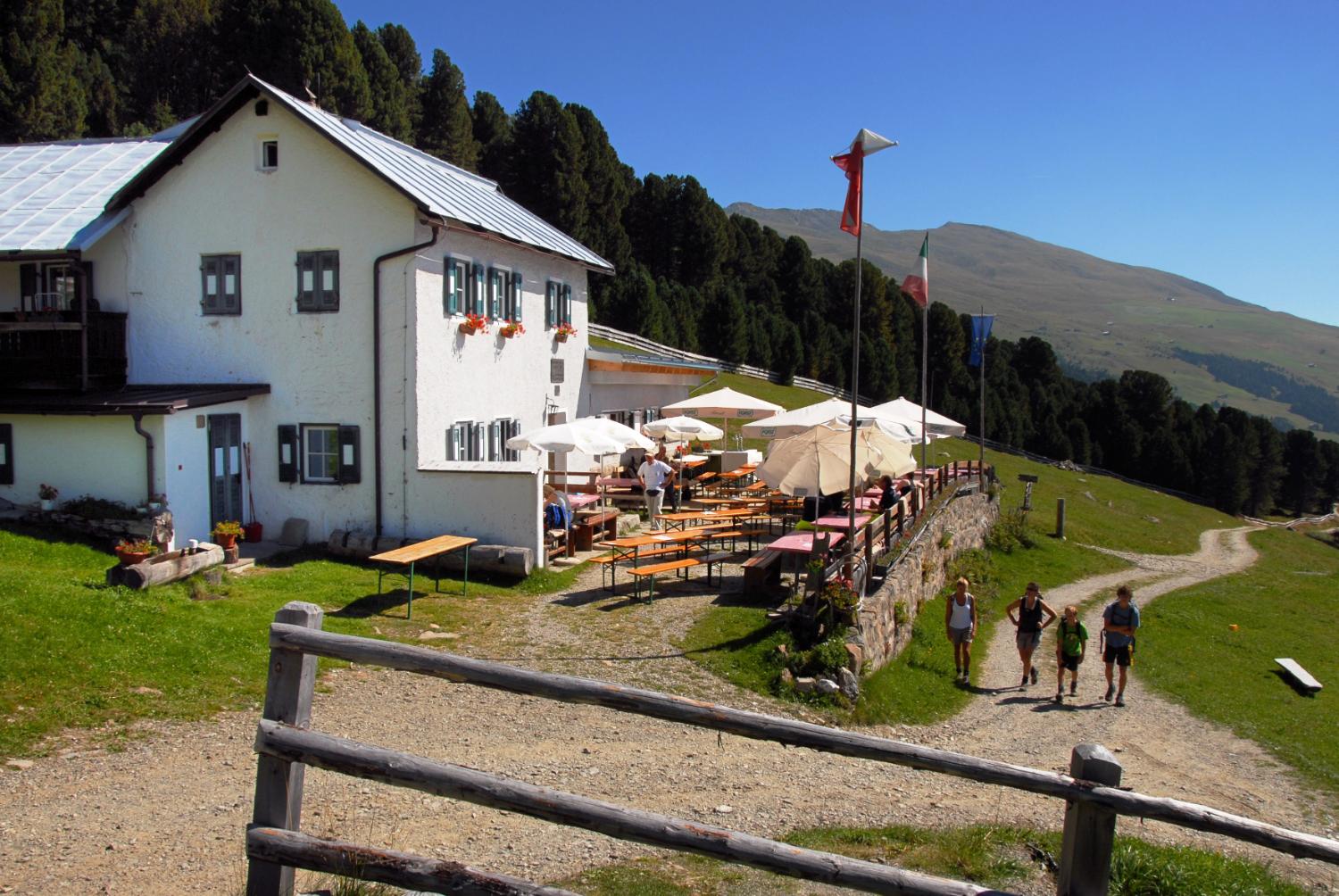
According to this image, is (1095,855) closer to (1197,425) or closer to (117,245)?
(117,245)

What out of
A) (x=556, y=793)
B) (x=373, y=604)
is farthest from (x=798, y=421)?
(x=556, y=793)

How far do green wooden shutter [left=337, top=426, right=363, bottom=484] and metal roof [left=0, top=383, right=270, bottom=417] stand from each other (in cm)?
179

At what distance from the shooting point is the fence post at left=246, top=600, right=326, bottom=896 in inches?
188

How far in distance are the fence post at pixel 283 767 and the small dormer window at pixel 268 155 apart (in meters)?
16.0

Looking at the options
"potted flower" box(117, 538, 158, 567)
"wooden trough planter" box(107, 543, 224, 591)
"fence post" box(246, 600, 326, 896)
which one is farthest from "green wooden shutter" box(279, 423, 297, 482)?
"fence post" box(246, 600, 326, 896)

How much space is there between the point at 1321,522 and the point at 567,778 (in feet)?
241

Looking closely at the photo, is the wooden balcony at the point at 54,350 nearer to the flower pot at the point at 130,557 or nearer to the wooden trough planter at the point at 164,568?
the wooden trough planter at the point at 164,568

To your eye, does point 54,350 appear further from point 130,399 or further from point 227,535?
point 227,535

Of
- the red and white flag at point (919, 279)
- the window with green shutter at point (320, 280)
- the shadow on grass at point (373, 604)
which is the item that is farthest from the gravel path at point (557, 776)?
the red and white flag at point (919, 279)

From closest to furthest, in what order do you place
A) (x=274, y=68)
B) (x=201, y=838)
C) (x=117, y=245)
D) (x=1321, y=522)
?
1. (x=201, y=838)
2. (x=117, y=245)
3. (x=274, y=68)
4. (x=1321, y=522)

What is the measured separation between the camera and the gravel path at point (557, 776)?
21.4 feet

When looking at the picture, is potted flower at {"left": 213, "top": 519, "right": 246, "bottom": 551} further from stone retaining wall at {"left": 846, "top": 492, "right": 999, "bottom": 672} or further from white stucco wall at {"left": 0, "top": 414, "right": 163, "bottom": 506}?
Answer: stone retaining wall at {"left": 846, "top": 492, "right": 999, "bottom": 672}

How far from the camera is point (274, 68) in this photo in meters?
55.0

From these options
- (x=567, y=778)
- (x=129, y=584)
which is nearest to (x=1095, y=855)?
(x=567, y=778)
